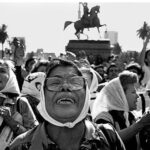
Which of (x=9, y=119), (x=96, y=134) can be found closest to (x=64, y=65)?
(x=96, y=134)

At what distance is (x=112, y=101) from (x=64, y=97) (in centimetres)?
139

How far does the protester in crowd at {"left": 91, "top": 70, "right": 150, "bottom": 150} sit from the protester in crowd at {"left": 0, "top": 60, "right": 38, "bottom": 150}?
0.51m

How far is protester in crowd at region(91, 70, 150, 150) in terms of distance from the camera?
3.75 metres

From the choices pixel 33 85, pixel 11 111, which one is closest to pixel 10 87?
pixel 11 111

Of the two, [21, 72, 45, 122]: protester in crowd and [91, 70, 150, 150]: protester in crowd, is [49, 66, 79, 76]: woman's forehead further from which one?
[21, 72, 45, 122]: protester in crowd

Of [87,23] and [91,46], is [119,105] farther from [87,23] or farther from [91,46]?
[87,23]

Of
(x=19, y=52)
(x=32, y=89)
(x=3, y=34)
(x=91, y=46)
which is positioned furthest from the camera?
(x=3, y=34)

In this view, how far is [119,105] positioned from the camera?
150 inches

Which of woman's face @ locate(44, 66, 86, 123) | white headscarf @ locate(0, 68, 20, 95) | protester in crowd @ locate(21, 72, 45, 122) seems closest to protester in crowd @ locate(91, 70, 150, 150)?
white headscarf @ locate(0, 68, 20, 95)

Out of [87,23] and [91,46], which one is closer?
[91,46]

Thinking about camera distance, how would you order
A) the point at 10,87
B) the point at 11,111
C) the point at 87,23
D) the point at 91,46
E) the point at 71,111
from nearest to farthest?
the point at 71,111 → the point at 11,111 → the point at 10,87 → the point at 91,46 → the point at 87,23

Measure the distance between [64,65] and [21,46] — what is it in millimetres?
5942

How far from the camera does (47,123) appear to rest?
102 inches

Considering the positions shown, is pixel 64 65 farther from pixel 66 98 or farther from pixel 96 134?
pixel 96 134
